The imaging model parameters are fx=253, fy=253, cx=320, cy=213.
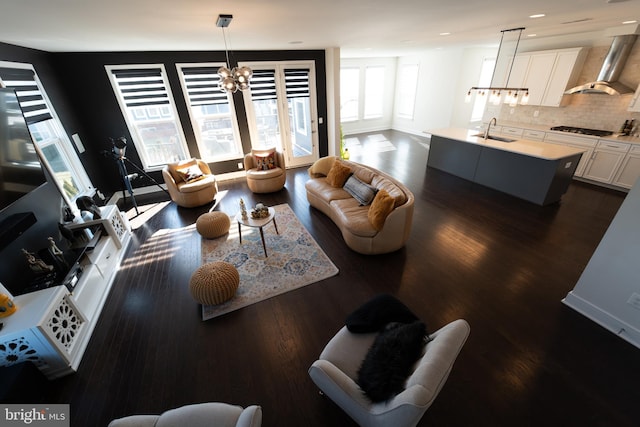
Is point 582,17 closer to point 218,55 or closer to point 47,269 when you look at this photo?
point 218,55

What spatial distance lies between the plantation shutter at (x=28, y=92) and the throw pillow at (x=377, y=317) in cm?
465

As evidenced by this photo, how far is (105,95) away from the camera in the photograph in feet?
15.6

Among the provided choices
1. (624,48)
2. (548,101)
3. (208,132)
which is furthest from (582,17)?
(208,132)

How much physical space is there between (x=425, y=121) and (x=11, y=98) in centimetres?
963

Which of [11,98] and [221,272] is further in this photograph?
[221,272]

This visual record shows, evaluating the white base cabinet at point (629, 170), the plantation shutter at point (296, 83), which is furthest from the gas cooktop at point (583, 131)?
the plantation shutter at point (296, 83)

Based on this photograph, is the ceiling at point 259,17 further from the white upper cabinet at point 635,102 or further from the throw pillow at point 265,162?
the throw pillow at point 265,162

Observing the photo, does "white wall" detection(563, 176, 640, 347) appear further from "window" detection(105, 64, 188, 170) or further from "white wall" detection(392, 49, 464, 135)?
"white wall" detection(392, 49, 464, 135)

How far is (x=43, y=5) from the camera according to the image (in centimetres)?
187

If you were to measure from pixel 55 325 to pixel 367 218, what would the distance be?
10.3 feet

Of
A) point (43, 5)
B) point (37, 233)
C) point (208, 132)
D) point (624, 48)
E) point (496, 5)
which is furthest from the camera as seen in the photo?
point (208, 132)

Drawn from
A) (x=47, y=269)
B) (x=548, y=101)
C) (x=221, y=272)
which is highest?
(x=548, y=101)

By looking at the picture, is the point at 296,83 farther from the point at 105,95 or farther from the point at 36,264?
the point at 36,264

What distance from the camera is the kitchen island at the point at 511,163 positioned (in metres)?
4.20
